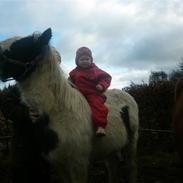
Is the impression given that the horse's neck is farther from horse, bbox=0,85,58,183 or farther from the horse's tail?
the horse's tail

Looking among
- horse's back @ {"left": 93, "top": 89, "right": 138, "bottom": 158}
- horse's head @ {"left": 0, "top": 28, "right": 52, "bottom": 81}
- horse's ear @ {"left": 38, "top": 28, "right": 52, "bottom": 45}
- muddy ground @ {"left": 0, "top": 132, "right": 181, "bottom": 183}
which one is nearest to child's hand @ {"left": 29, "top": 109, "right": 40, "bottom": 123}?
horse's head @ {"left": 0, "top": 28, "right": 52, "bottom": 81}

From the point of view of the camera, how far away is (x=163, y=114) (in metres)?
13.2

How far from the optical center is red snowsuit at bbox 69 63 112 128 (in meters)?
6.78

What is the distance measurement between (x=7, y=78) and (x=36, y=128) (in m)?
0.77

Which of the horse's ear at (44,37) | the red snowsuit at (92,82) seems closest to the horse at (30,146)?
the horse's ear at (44,37)

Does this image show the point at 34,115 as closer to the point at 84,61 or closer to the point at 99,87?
the point at 99,87

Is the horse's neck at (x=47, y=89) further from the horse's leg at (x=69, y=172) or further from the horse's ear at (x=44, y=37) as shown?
the horse's leg at (x=69, y=172)

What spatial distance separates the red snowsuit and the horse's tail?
0.94 m

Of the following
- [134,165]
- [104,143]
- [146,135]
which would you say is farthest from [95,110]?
[146,135]

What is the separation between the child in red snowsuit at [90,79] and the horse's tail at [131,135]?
96 cm

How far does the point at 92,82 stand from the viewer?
6.94 meters

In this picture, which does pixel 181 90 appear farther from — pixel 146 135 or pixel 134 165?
pixel 146 135

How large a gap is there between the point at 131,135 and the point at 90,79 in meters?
1.72

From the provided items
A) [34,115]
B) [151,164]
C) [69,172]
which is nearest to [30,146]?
[34,115]
